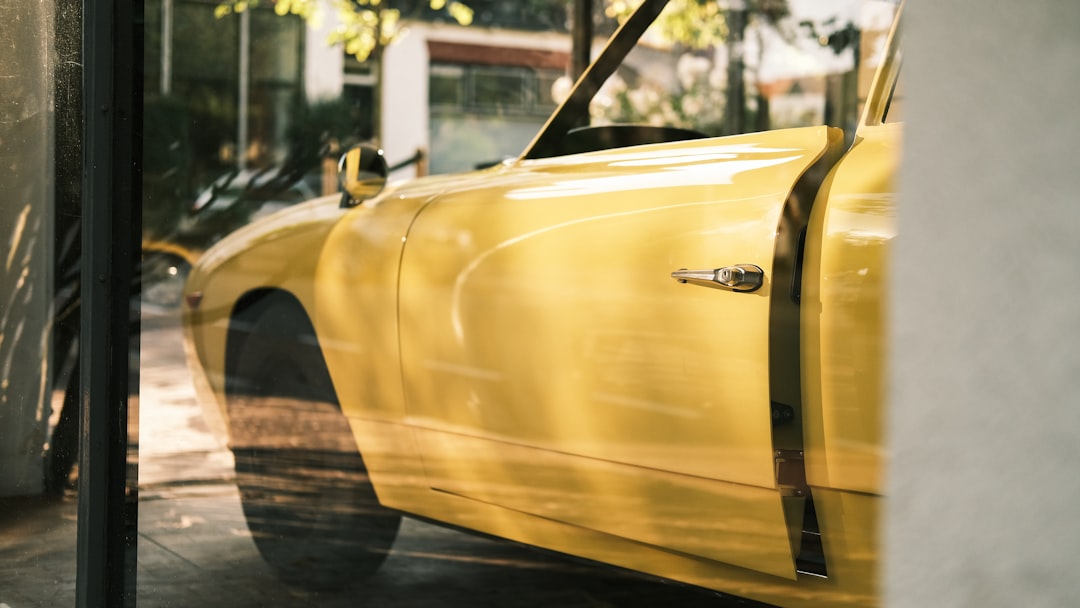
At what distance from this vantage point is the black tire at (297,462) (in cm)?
352

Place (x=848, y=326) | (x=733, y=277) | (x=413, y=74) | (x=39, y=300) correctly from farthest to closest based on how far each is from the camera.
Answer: (x=413, y=74), (x=39, y=300), (x=733, y=277), (x=848, y=326)

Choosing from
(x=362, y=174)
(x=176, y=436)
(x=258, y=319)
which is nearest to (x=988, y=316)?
(x=362, y=174)

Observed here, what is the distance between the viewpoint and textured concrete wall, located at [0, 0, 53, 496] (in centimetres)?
282

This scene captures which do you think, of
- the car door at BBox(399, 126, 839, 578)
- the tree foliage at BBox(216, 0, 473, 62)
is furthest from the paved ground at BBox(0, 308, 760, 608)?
the tree foliage at BBox(216, 0, 473, 62)

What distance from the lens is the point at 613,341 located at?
2.64 m

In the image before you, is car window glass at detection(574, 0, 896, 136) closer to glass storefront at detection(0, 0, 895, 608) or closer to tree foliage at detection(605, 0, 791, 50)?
tree foliage at detection(605, 0, 791, 50)

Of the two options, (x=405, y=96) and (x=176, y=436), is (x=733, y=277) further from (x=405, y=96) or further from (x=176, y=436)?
(x=405, y=96)

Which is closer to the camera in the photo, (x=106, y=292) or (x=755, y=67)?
(x=106, y=292)

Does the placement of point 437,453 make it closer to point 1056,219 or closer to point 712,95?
point 1056,219

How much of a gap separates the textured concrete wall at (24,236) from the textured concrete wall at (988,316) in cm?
218

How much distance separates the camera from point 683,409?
8.20 ft

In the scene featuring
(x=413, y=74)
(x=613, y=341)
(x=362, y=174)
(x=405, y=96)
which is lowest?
(x=613, y=341)

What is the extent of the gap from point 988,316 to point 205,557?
2.83 metres

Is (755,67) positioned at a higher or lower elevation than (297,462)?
higher
